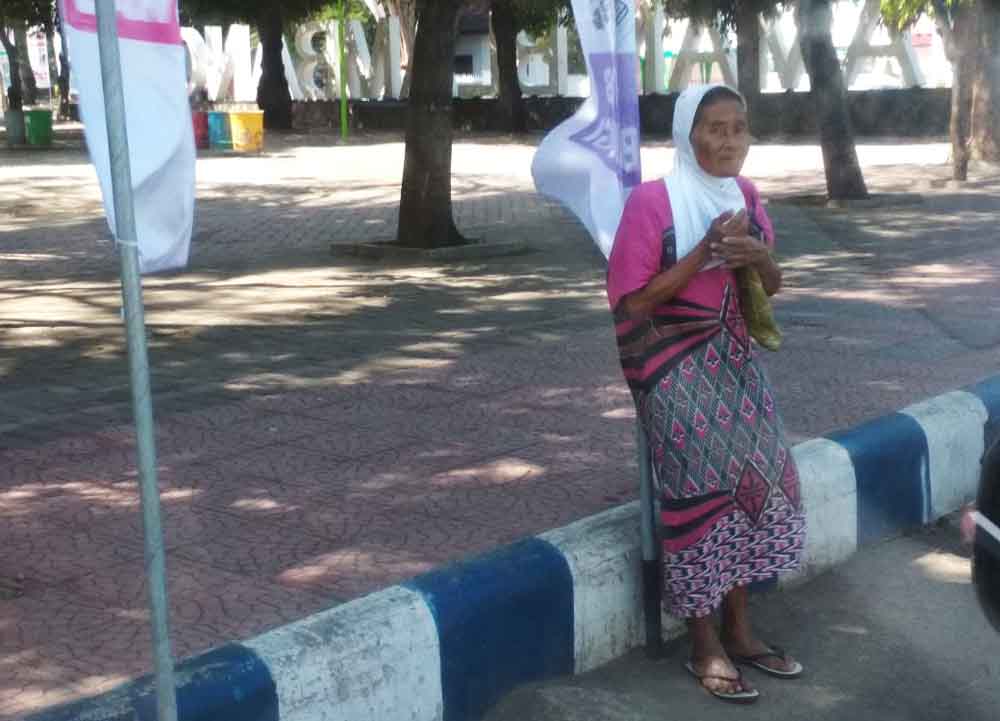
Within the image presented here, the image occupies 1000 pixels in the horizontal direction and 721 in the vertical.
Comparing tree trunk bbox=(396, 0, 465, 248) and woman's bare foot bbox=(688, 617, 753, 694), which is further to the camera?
tree trunk bbox=(396, 0, 465, 248)

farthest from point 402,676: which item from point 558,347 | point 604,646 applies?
point 558,347

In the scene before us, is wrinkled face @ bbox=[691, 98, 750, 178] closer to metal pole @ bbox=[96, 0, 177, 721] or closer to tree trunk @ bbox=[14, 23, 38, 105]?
metal pole @ bbox=[96, 0, 177, 721]

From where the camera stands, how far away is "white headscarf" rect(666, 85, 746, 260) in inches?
164

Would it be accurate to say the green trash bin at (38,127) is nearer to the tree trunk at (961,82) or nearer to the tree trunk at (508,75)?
the tree trunk at (508,75)

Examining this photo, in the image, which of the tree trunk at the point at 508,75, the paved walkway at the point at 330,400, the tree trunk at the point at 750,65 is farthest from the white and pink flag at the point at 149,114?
the tree trunk at the point at 508,75

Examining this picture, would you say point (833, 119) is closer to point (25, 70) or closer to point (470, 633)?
point (470, 633)

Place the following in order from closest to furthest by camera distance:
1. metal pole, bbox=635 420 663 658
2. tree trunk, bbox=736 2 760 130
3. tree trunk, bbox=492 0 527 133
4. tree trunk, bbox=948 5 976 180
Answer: metal pole, bbox=635 420 663 658 → tree trunk, bbox=948 5 976 180 → tree trunk, bbox=736 2 760 130 → tree trunk, bbox=492 0 527 133

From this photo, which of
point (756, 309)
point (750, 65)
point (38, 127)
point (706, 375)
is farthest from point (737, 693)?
point (750, 65)

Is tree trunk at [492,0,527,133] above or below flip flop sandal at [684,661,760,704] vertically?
above

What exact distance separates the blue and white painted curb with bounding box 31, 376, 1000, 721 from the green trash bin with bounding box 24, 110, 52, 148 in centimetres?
2759

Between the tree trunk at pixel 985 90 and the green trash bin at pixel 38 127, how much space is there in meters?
17.7

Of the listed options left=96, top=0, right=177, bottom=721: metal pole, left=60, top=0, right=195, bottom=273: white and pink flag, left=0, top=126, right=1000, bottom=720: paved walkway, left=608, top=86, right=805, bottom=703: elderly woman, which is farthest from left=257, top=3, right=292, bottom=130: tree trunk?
left=96, top=0, right=177, bottom=721: metal pole

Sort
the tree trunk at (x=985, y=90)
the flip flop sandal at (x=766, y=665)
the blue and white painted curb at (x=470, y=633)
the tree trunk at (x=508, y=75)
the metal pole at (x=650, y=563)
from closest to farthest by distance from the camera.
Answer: the blue and white painted curb at (x=470, y=633), the flip flop sandal at (x=766, y=665), the metal pole at (x=650, y=563), the tree trunk at (x=985, y=90), the tree trunk at (x=508, y=75)

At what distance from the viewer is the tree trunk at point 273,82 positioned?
1549 inches
